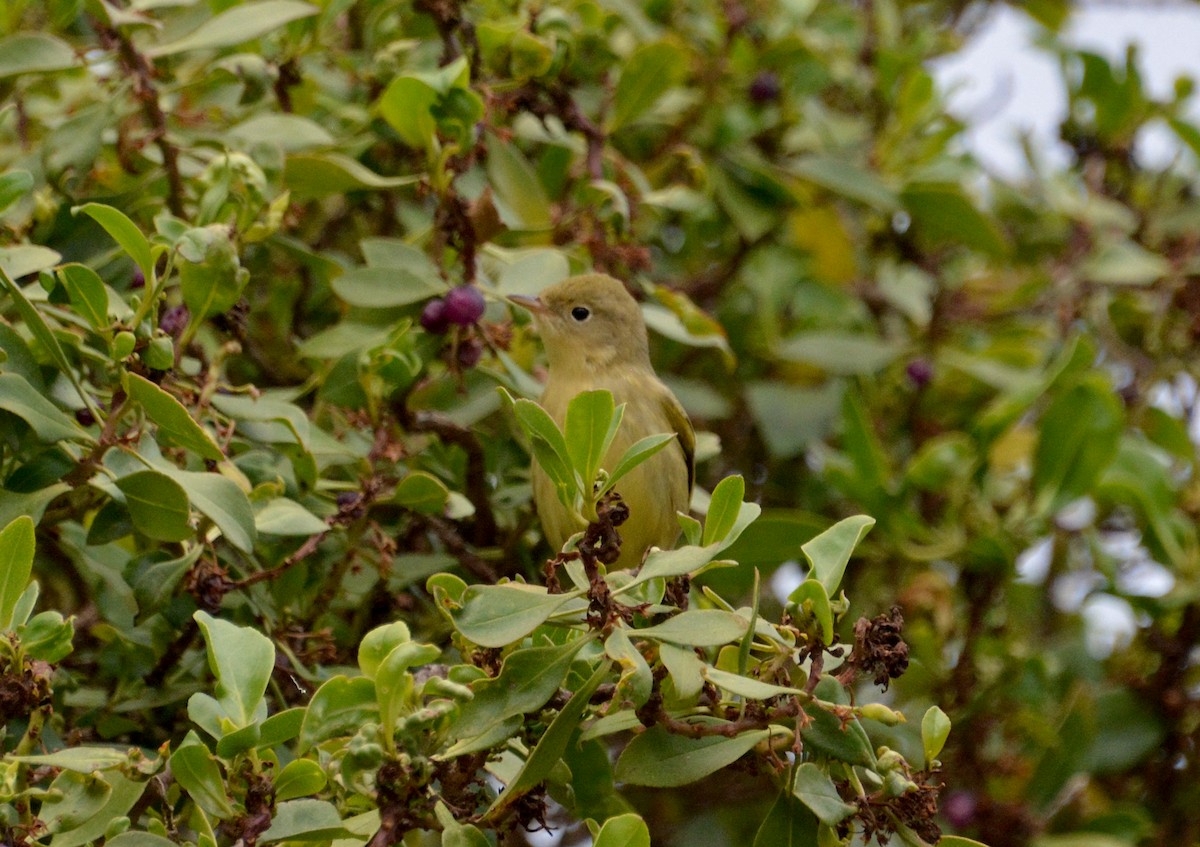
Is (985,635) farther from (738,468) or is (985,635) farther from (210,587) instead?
(210,587)

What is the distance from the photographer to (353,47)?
4281mm

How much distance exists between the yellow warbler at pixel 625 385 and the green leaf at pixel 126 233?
1.36 meters

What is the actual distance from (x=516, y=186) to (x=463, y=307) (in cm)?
64

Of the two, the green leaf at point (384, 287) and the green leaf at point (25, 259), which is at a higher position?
the green leaf at point (25, 259)

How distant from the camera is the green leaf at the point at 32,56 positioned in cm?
293

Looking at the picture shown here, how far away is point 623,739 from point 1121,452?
69.8 inches

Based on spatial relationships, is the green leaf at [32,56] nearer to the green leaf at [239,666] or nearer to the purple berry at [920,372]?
the green leaf at [239,666]

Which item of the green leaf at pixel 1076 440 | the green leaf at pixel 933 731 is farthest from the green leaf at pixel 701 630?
the green leaf at pixel 1076 440

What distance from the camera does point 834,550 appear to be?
7.54ft

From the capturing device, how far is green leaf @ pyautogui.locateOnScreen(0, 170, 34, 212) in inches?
102

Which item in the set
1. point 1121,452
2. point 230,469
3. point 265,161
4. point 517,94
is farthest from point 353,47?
point 1121,452

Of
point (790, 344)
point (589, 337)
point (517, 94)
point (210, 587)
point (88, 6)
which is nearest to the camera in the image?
point (210, 587)

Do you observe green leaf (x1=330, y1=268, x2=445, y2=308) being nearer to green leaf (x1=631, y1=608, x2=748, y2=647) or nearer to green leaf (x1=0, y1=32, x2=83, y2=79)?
green leaf (x1=0, y1=32, x2=83, y2=79)

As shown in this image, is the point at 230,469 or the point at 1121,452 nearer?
the point at 230,469
